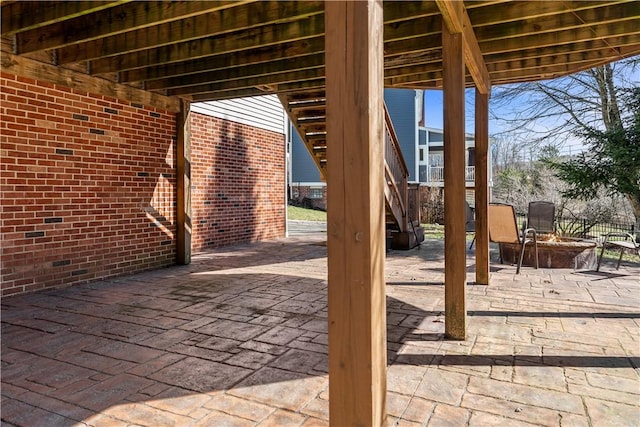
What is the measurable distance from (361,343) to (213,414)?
106 centimetres

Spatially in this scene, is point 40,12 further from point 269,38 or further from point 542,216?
point 542,216

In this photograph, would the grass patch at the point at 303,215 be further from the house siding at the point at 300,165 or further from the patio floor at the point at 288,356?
the patio floor at the point at 288,356

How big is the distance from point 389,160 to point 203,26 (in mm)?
3659

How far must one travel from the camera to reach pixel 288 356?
8.57ft

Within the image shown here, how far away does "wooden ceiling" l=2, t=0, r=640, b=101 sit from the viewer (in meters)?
3.29

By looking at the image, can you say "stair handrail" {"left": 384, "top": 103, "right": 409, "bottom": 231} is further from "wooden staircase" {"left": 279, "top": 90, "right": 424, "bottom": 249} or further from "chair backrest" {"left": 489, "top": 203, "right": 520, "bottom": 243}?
"chair backrest" {"left": 489, "top": 203, "right": 520, "bottom": 243}

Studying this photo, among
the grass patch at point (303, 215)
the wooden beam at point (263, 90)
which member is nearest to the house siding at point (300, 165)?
the grass patch at point (303, 215)

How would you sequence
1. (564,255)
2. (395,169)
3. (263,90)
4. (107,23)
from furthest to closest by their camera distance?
(395,169) < (263,90) < (564,255) < (107,23)

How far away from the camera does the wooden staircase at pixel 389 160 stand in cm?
623

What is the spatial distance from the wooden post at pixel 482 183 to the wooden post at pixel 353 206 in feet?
11.5

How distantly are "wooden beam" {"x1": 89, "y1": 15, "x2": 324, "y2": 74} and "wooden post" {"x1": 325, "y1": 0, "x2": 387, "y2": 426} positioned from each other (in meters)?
2.52

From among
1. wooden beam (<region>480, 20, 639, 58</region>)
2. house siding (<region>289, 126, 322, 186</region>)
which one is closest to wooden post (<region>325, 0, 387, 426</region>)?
wooden beam (<region>480, 20, 639, 58</region>)

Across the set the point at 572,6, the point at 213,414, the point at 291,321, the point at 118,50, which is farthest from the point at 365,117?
the point at 118,50

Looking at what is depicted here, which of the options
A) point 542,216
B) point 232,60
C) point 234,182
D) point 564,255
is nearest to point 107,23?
point 232,60
